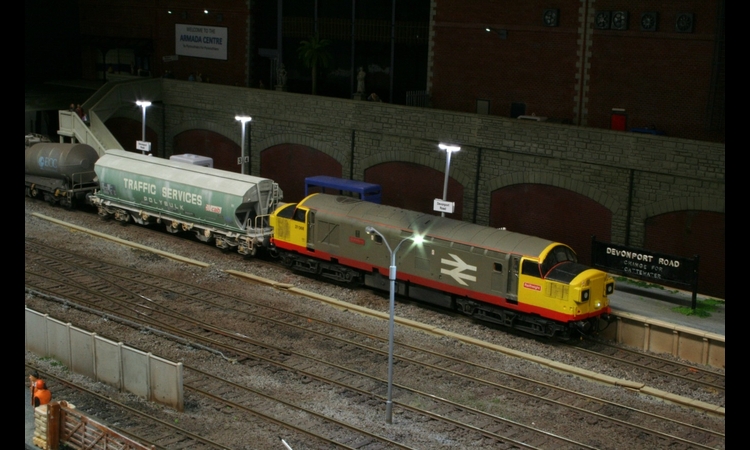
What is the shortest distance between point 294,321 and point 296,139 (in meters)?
16.6

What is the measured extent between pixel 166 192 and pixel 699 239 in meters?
22.7

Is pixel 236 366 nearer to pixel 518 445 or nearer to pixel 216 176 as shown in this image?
pixel 518 445

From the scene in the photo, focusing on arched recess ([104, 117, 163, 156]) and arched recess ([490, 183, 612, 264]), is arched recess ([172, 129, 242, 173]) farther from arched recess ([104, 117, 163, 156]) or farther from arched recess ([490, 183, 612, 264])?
arched recess ([490, 183, 612, 264])

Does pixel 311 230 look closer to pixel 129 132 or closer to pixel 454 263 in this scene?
pixel 454 263

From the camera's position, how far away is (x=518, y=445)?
19.9 metres

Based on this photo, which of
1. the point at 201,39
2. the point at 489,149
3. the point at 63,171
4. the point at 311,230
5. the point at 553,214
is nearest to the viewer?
the point at 311,230

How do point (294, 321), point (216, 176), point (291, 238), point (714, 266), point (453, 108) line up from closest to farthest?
point (294, 321)
point (714, 266)
point (291, 238)
point (216, 176)
point (453, 108)

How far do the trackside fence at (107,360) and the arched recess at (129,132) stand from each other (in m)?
26.1

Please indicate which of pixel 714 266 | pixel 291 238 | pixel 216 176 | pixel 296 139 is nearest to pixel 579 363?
pixel 714 266

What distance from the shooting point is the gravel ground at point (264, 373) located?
69.7ft

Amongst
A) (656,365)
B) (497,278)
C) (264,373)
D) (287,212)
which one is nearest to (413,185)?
(287,212)

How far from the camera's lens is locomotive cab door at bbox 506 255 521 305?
26406 millimetres

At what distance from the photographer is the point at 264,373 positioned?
24125 millimetres

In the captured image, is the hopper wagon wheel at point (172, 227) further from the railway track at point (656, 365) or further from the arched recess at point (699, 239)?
the arched recess at point (699, 239)
